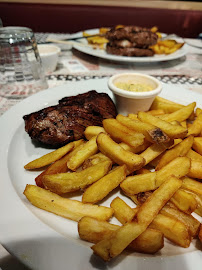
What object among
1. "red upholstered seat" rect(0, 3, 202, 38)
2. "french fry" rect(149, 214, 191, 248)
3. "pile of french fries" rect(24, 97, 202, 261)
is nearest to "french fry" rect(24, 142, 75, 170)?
"pile of french fries" rect(24, 97, 202, 261)

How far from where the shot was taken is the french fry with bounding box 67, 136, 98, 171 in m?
1.60

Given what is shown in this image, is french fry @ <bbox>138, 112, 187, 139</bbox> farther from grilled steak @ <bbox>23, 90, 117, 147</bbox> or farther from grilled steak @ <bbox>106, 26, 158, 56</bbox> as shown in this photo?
grilled steak @ <bbox>106, 26, 158, 56</bbox>

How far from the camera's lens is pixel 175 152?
1.63 metres

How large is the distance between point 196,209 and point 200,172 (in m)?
0.25

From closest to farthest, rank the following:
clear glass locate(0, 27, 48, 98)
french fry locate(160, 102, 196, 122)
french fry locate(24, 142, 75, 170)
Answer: french fry locate(24, 142, 75, 170) → french fry locate(160, 102, 196, 122) → clear glass locate(0, 27, 48, 98)

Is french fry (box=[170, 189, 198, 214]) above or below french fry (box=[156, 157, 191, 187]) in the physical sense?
below

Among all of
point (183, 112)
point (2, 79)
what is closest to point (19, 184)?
point (183, 112)

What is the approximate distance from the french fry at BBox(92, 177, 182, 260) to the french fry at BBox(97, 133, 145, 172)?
205 mm

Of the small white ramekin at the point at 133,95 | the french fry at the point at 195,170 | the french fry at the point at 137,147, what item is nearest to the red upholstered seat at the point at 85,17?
the small white ramekin at the point at 133,95

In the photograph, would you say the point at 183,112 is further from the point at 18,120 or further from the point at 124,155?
the point at 18,120

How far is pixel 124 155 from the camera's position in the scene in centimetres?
152

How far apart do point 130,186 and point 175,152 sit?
1.42 ft

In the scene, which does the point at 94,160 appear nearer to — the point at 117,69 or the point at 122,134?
the point at 122,134

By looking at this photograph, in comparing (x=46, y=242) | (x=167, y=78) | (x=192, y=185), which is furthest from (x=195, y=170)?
(x=167, y=78)
